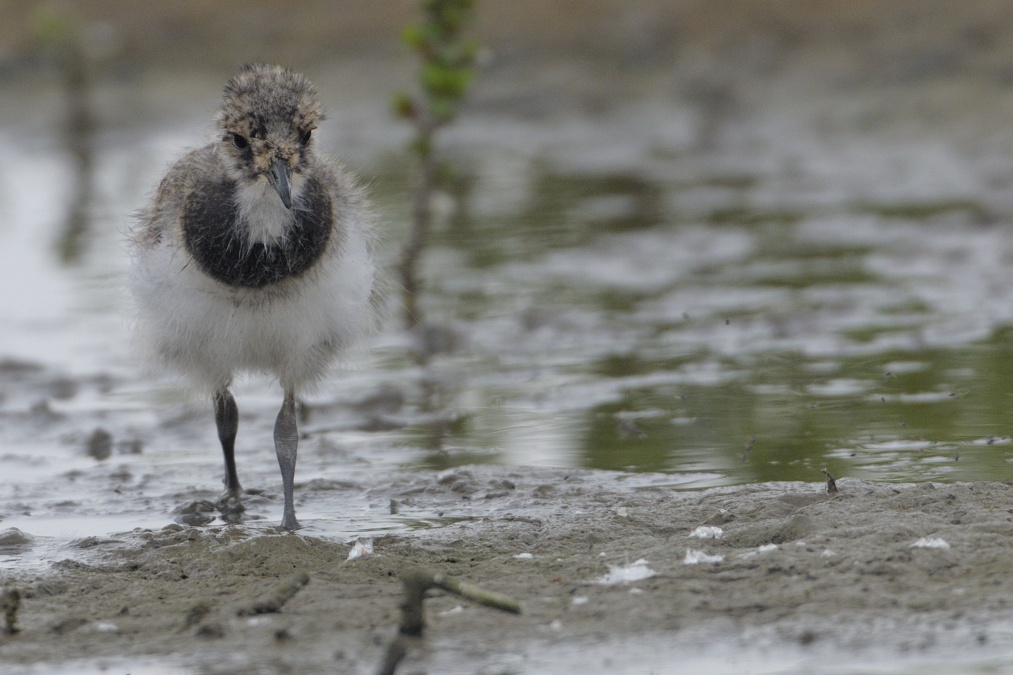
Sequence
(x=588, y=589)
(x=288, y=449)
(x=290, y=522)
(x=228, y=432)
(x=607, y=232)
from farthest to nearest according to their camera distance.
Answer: (x=607, y=232)
(x=228, y=432)
(x=288, y=449)
(x=290, y=522)
(x=588, y=589)

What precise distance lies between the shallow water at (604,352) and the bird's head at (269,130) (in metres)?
1.11

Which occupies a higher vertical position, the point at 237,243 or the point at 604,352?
the point at 237,243

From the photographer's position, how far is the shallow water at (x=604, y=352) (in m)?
6.08

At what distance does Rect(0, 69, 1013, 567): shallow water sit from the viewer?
6.08 metres

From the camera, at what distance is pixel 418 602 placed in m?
3.99

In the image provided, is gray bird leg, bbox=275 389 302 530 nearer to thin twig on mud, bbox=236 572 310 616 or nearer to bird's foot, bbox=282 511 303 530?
Result: bird's foot, bbox=282 511 303 530

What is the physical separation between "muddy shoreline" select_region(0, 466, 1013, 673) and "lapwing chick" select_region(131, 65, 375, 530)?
2.19ft

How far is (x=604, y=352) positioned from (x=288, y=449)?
110 inches

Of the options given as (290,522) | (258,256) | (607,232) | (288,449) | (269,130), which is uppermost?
(269,130)

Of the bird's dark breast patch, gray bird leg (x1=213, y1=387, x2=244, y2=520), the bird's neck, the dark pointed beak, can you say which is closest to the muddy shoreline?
gray bird leg (x1=213, y1=387, x2=244, y2=520)

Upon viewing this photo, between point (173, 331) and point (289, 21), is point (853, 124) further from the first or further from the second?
point (173, 331)

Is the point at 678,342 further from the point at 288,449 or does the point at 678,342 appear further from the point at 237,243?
the point at 237,243

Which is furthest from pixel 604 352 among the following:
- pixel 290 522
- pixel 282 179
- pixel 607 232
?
pixel 607 232

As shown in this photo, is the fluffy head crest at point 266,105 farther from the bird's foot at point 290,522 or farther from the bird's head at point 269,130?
the bird's foot at point 290,522
